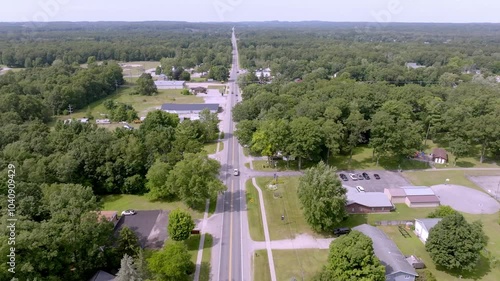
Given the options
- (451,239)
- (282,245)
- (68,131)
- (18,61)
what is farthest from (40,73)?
(451,239)

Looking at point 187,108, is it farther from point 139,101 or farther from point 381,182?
point 381,182

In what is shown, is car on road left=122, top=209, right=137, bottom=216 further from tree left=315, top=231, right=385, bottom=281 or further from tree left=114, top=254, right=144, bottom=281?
tree left=315, top=231, right=385, bottom=281

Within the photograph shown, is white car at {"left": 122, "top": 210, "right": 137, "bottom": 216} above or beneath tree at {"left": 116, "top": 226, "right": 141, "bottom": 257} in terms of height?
beneath

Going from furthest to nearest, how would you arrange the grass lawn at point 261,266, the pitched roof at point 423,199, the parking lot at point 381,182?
the parking lot at point 381,182 < the pitched roof at point 423,199 < the grass lawn at point 261,266

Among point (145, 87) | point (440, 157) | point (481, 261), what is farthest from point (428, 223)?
point (145, 87)

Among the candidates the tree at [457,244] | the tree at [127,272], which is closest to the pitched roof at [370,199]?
the tree at [457,244]

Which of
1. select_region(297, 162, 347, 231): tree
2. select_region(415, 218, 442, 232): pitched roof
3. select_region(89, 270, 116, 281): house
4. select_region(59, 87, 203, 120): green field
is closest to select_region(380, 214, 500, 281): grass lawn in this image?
select_region(415, 218, 442, 232): pitched roof

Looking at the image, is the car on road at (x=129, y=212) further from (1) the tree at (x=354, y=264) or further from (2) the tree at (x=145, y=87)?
(2) the tree at (x=145, y=87)
